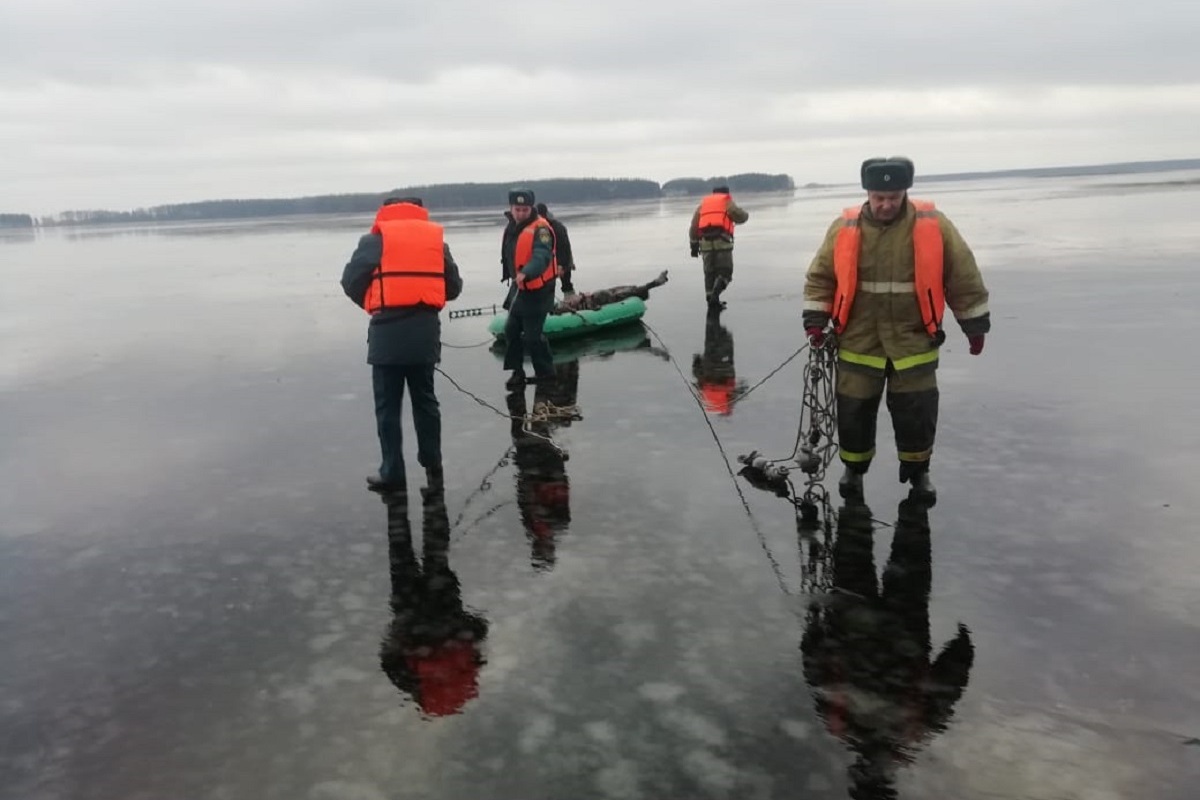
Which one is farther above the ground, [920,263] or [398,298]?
[920,263]

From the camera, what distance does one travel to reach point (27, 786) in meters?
3.59

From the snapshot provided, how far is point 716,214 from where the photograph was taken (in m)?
15.4

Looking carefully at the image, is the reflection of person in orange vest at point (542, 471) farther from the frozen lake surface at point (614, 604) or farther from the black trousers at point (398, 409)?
the black trousers at point (398, 409)

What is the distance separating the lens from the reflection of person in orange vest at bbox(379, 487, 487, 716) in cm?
416

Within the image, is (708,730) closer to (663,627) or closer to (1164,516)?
(663,627)

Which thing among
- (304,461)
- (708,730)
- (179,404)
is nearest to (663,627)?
(708,730)

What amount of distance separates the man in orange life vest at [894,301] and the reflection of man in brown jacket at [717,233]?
944cm

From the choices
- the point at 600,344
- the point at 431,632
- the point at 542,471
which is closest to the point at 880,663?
the point at 431,632

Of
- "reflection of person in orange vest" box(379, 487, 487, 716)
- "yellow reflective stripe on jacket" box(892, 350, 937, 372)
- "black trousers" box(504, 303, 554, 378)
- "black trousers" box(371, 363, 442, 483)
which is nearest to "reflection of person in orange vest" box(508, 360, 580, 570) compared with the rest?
"black trousers" box(504, 303, 554, 378)

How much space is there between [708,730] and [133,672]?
2.79 metres

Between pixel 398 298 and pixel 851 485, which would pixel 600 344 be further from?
pixel 851 485

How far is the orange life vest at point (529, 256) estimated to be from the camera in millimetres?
9906

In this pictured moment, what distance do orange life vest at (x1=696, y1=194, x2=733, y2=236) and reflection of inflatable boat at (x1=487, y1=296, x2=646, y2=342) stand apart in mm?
2061

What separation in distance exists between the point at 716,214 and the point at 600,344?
375 centimetres
